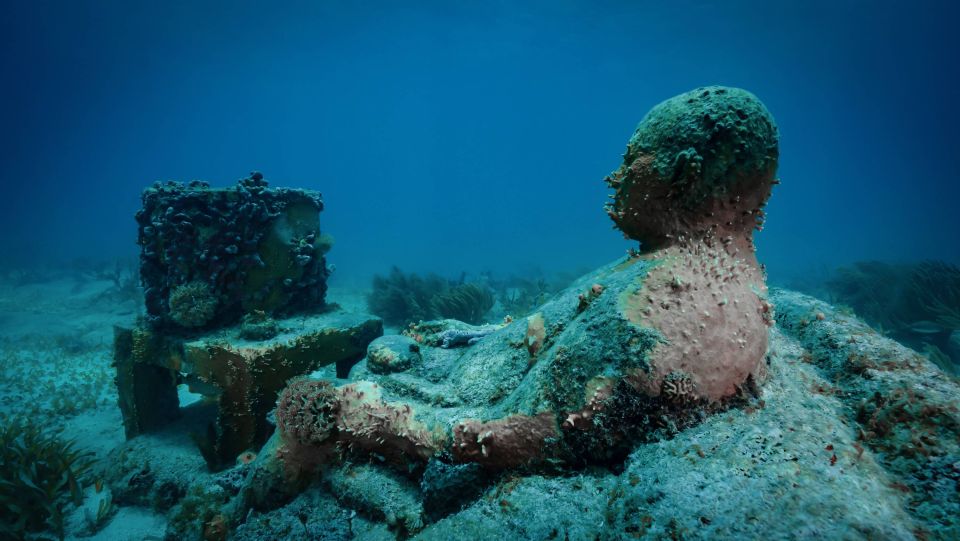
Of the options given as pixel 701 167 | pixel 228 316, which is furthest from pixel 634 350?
pixel 228 316

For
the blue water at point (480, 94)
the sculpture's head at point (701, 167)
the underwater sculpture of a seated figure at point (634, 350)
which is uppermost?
the blue water at point (480, 94)

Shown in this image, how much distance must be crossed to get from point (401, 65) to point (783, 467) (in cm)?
9931

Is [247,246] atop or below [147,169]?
below

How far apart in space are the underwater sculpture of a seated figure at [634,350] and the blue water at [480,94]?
71.1 ft

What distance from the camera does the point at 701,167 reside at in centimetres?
256

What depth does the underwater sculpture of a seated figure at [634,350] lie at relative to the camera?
2.07 meters

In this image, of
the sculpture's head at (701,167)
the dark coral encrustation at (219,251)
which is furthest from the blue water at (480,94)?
the sculpture's head at (701,167)

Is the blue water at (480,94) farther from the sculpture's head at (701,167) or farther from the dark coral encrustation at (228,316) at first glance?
the sculpture's head at (701,167)

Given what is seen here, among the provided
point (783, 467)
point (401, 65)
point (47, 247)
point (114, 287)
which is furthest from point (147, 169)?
point (783, 467)

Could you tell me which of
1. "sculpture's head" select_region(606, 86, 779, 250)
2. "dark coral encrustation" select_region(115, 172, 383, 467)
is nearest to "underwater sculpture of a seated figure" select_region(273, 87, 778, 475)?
"sculpture's head" select_region(606, 86, 779, 250)

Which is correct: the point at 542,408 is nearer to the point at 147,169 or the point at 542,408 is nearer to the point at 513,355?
the point at 513,355

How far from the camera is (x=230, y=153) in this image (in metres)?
130

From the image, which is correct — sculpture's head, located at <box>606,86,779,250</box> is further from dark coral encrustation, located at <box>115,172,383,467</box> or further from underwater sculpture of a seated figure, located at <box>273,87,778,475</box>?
dark coral encrustation, located at <box>115,172,383,467</box>

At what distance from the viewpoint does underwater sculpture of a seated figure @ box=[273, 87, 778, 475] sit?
6.79 ft
